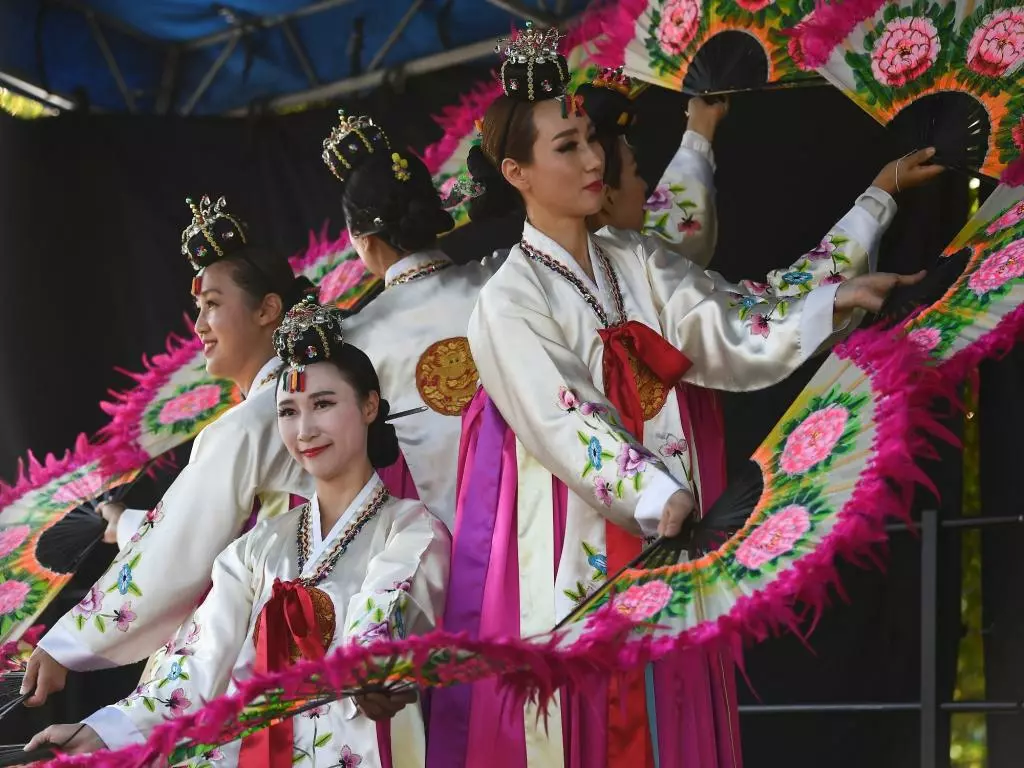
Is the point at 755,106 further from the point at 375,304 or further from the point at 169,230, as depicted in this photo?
the point at 169,230

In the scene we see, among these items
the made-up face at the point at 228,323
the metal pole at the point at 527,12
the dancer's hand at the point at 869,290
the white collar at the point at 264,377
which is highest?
the metal pole at the point at 527,12

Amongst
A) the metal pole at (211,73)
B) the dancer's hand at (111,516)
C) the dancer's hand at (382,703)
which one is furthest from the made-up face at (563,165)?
the metal pole at (211,73)

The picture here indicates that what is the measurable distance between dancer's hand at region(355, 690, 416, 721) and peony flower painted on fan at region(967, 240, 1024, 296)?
1128mm

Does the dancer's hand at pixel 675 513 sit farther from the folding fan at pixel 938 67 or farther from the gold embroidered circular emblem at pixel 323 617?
the folding fan at pixel 938 67

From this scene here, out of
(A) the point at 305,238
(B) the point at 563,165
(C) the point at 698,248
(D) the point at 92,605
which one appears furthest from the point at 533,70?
(A) the point at 305,238

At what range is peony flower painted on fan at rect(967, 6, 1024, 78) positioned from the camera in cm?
294

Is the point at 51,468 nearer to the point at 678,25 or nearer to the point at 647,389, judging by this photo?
the point at 647,389

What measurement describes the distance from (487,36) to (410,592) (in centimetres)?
190

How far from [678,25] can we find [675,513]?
1.16m

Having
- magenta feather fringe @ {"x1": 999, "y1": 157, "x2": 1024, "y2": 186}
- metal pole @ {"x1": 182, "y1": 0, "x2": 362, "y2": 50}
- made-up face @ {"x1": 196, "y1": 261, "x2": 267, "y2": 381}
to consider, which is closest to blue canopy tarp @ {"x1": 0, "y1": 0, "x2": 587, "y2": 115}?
metal pole @ {"x1": 182, "y1": 0, "x2": 362, "y2": 50}

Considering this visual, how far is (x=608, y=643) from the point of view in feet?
7.95

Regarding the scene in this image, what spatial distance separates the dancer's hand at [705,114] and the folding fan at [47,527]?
147 centimetres

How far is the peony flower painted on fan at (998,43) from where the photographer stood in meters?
2.94

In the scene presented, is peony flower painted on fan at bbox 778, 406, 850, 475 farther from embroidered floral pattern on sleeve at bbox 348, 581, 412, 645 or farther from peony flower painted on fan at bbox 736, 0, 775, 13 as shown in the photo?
peony flower painted on fan at bbox 736, 0, 775, 13
